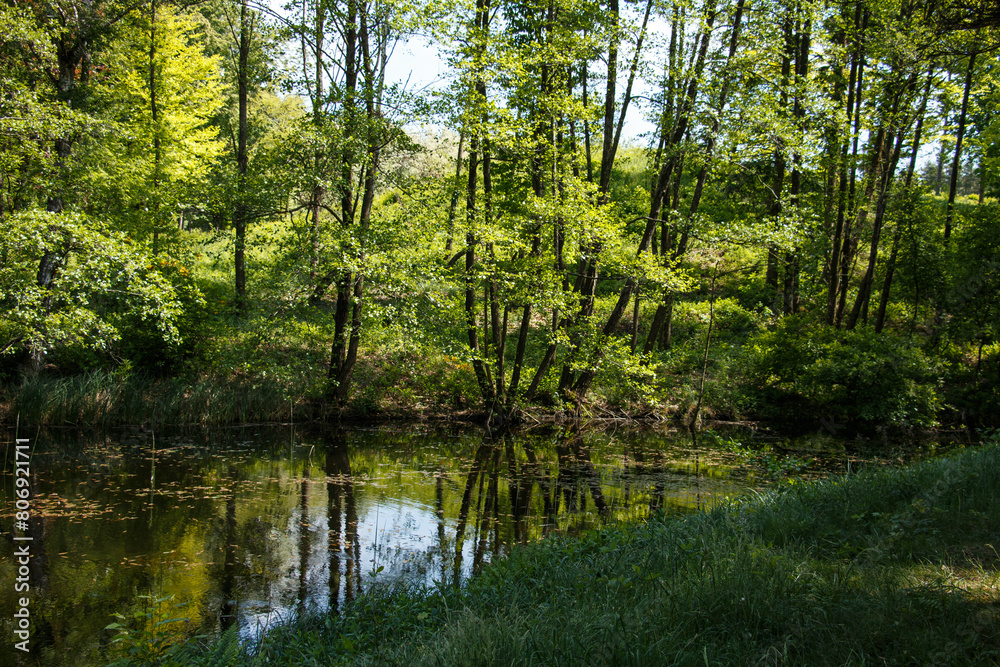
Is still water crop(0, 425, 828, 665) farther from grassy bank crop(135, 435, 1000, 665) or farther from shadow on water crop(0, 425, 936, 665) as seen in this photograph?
grassy bank crop(135, 435, 1000, 665)

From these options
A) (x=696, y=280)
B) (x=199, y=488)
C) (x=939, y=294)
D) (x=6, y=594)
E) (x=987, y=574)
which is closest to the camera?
(x=987, y=574)

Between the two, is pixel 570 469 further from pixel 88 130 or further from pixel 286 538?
pixel 88 130

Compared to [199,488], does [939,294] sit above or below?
above

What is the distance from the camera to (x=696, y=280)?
13.4 metres

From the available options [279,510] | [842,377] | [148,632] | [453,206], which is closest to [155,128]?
[453,206]

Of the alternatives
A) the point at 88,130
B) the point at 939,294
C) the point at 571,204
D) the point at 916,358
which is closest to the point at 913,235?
the point at 939,294

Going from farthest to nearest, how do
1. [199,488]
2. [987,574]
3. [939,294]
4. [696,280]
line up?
[939,294]
[696,280]
[199,488]
[987,574]

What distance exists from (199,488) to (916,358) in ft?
46.0

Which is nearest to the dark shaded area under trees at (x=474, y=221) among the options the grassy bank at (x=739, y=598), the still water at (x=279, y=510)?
the still water at (x=279, y=510)

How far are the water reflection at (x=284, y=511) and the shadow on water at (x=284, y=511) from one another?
0.03 m

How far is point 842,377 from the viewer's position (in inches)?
549

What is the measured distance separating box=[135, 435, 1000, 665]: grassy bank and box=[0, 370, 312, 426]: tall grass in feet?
31.5

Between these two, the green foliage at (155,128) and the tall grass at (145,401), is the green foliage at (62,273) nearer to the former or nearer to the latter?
the tall grass at (145,401)

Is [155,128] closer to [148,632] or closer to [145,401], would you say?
[145,401]
